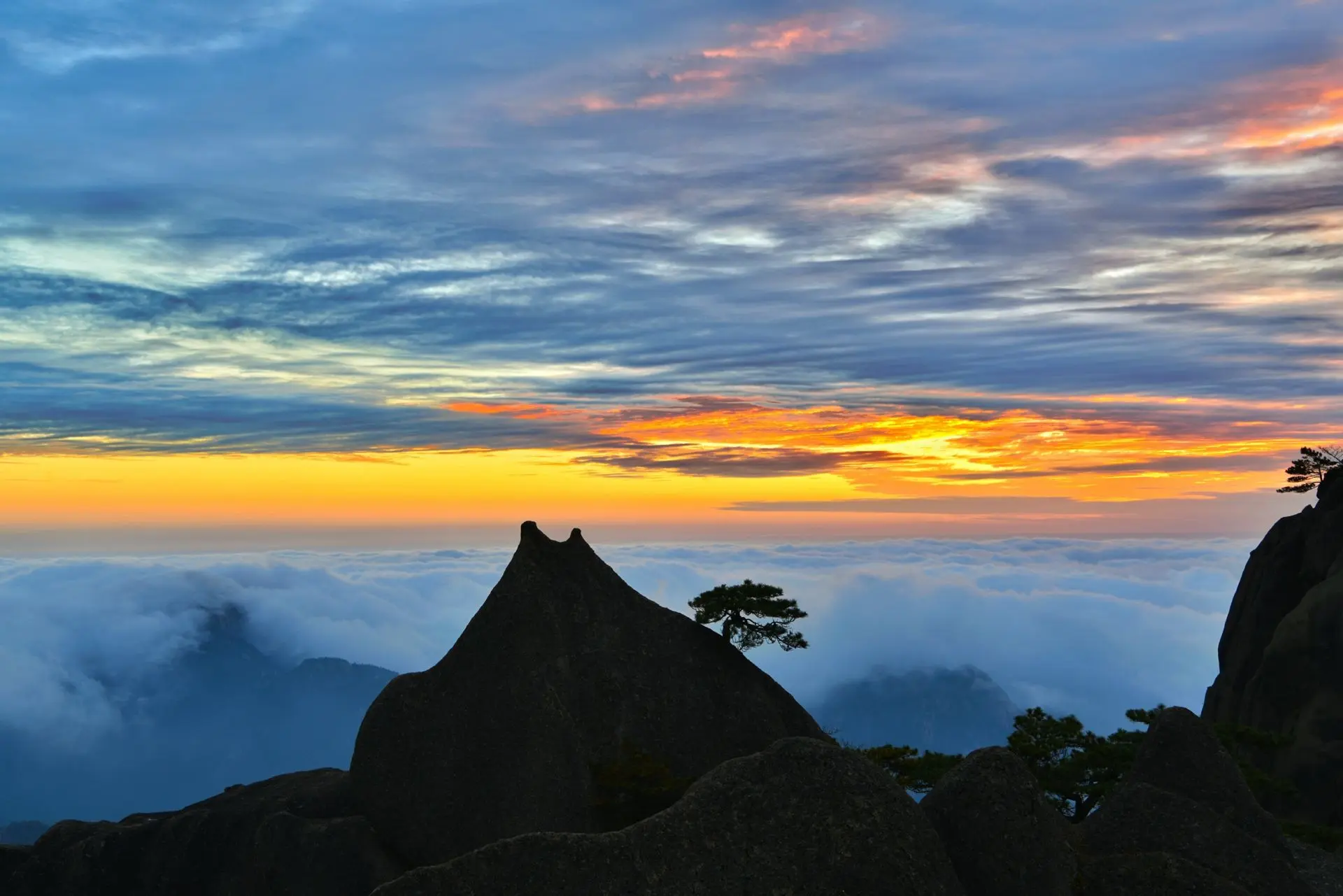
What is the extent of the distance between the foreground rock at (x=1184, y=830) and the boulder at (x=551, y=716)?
779 inches

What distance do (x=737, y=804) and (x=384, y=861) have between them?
104 ft

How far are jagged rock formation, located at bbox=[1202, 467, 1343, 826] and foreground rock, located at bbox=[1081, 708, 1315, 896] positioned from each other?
31281mm

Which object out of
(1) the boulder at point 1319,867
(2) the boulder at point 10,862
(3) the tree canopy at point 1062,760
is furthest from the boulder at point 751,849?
(2) the boulder at point 10,862

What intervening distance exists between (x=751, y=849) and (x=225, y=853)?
137 ft

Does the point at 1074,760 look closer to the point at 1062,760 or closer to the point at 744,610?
the point at 1062,760

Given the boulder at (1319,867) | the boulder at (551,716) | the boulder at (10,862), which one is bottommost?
the boulder at (10,862)

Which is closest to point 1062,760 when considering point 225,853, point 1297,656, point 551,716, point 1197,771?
point 1197,771

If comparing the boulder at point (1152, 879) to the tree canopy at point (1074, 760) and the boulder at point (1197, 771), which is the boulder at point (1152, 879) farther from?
the tree canopy at point (1074, 760)

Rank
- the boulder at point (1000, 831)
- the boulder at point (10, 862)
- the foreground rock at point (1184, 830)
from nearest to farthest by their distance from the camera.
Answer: the boulder at point (1000, 831) → the foreground rock at point (1184, 830) → the boulder at point (10, 862)

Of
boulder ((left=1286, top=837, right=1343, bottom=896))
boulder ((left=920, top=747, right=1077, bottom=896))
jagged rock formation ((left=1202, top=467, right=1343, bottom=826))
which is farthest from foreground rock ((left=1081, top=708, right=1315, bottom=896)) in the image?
jagged rock formation ((left=1202, top=467, right=1343, bottom=826))

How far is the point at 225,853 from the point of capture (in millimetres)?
56188

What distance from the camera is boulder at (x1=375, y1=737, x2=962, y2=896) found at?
86.1 ft

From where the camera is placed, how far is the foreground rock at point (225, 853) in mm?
51875

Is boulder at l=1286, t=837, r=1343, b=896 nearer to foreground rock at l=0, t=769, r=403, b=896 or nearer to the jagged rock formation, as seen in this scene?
the jagged rock formation
